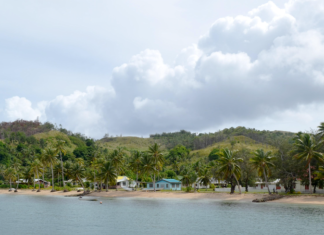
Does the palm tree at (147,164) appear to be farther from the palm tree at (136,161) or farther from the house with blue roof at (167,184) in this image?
the house with blue roof at (167,184)

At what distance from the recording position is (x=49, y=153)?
376 ft

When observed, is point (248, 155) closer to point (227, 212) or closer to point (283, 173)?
point (283, 173)

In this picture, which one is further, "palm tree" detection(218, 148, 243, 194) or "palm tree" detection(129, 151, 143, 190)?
"palm tree" detection(129, 151, 143, 190)

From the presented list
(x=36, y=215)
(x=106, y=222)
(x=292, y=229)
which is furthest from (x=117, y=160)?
(x=292, y=229)

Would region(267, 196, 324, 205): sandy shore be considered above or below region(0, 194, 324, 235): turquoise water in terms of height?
below

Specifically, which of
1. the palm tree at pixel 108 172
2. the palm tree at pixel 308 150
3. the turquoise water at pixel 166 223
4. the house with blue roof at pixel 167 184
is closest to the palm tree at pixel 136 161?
the palm tree at pixel 108 172

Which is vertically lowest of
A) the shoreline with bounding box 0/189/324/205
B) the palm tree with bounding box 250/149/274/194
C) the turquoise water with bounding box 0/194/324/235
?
the shoreline with bounding box 0/189/324/205

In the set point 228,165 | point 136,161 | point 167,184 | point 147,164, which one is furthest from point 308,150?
point 167,184

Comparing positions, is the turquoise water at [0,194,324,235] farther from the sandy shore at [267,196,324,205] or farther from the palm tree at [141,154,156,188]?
the palm tree at [141,154,156,188]

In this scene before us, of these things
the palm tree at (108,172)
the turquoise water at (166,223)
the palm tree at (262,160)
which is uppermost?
the palm tree at (262,160)

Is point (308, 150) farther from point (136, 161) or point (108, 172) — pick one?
point (108, 172)

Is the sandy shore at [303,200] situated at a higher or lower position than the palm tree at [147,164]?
lower

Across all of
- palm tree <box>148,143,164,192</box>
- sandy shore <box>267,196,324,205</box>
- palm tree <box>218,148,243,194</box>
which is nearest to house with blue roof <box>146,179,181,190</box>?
palm tree <box>148,143,164,192</box>

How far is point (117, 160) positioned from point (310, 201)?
5982cm
